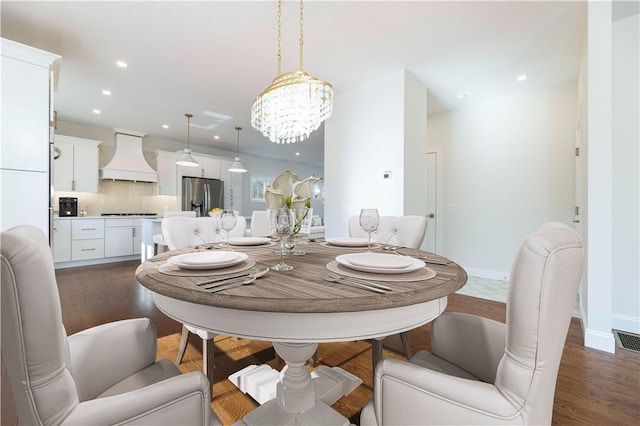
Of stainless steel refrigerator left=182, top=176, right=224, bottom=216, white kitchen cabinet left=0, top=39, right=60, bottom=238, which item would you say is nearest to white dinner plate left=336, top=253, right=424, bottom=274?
white kitchen cabinet left=0, top=39, right=60, bottom=238

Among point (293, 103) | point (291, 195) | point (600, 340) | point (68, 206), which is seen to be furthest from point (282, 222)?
point (68, 206)

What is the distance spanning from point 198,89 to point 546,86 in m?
4.60

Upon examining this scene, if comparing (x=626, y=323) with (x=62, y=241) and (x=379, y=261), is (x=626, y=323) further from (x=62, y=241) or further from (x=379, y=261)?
(x=62, y=241)

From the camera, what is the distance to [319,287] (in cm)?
75

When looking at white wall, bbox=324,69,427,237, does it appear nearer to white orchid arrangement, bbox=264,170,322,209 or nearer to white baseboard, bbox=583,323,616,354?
white baseboard, bbox=583,323,616,354

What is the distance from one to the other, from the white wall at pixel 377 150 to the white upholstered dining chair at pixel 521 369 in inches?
100

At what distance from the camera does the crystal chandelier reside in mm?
2145

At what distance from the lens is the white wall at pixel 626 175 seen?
2.16 m

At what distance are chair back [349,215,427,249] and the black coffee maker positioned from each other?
550 centimetres

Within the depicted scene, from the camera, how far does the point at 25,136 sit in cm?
209

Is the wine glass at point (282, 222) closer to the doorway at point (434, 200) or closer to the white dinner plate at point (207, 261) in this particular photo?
the white dinner plate at point (207, 261)

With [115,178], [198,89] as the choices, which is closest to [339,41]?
[198,89]

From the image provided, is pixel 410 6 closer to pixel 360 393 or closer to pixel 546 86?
pixel 546 86

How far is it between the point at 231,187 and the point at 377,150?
15.3ft
